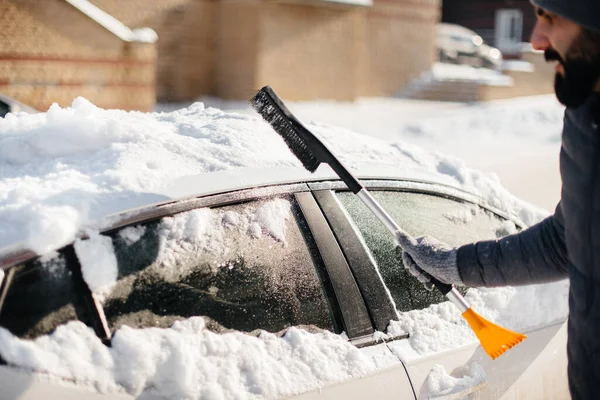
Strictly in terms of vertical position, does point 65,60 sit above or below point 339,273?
below

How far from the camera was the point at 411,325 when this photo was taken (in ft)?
7.60

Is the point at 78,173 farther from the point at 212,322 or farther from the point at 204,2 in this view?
the point at 204,2

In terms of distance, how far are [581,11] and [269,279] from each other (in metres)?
1.10

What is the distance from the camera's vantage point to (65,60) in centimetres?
934

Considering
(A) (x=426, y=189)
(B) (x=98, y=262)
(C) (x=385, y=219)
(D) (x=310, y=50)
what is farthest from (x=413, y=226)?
(D) (x=310, y=50)

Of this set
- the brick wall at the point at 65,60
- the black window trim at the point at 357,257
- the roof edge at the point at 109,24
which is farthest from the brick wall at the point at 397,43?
the black window trim at the point at 357,257

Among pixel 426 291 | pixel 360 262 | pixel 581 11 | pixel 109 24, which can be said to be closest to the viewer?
pixel 581 11

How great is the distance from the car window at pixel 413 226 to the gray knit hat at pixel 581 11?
0.93 meters

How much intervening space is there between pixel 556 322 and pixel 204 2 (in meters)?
10.5

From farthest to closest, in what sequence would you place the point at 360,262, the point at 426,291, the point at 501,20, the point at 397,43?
the point at 501,20 < the point at 397,43 < the point at 426,291 < the point at 360,262

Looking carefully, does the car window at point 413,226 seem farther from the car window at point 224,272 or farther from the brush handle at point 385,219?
the car window at point 224,272

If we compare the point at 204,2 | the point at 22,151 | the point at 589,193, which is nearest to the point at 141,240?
the point at 22,151

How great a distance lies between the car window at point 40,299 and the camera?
63.4 inches

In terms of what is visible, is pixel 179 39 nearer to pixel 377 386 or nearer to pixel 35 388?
pixel 377 386
